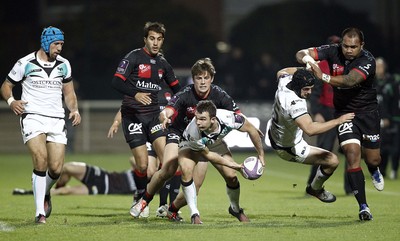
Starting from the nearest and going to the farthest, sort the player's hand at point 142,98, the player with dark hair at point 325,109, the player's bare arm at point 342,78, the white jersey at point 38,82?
the player's bare arm at point 342,78 → the white jersey at point 38,82 → the player's hand at point 142,98 → the player with dark hair at point 325,109

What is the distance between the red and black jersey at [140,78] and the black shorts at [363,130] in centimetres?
228

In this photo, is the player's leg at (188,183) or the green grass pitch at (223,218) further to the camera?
the player's leg at (188,183)

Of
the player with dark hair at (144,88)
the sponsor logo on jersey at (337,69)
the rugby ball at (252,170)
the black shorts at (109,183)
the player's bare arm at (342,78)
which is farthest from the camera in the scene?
the black shorts at (109,183)

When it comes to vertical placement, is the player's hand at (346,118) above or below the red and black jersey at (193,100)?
below

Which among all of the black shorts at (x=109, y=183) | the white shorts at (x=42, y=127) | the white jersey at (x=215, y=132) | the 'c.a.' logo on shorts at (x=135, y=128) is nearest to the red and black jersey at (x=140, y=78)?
the 'c.a.' logo on shorts at (x=135, y=128)

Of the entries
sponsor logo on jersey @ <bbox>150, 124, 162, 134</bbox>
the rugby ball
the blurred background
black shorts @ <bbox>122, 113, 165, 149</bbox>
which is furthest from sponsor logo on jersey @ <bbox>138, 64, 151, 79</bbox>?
the blurred background

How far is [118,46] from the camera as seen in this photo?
2725 centimetres

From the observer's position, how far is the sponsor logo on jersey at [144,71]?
1227cm

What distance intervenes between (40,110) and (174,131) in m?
1.60

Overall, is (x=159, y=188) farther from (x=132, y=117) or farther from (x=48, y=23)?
(x=48, y=23)

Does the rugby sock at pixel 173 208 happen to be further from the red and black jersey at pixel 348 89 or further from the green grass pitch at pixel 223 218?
the red and black jersey at pixel 348 89

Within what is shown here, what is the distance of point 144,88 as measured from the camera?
12320mm

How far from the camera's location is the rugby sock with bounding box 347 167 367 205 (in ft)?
37.0

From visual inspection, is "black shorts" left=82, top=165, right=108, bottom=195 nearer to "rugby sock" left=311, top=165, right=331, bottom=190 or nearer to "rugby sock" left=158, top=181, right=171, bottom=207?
"rugby sock" left=158, top=181, right=171, bottom=207
